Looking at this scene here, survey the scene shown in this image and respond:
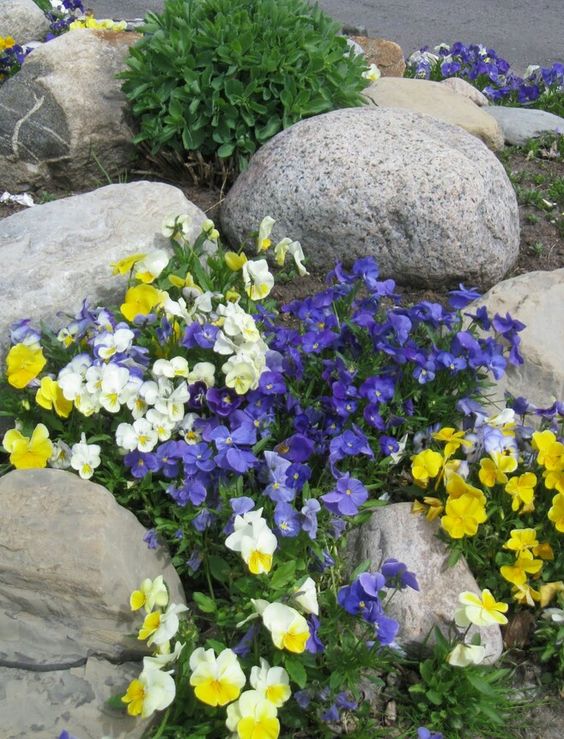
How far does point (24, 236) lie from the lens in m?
3.88

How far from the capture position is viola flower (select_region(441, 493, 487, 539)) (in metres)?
2.83

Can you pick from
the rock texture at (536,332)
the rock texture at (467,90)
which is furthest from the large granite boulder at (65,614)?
the rock texture at (467,90)

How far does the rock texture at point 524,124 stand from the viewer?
6.12 m

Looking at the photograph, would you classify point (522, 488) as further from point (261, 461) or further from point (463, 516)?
point (261, 461)

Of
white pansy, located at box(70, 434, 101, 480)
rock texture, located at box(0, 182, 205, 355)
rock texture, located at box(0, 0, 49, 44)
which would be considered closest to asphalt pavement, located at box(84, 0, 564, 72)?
rock texture, located at box(0, 0, 49, 44)

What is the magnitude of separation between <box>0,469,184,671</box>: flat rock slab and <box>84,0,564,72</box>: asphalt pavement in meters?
8.00

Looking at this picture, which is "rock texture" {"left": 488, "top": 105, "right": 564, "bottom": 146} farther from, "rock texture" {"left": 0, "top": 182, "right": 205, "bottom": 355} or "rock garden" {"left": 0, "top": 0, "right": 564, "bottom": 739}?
"rock texture" {"left": 0, "top": 182, "right": 205, "bottom": 355}

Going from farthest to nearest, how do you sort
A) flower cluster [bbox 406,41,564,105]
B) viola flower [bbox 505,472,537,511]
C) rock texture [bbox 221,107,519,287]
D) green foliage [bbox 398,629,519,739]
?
flower cluster [bbox 406,41,564,105] < rock texture [bbox 221,107,519,287] < viola flower [bbox 505,472,537,511] < green foliage [bbox 398,629,519,739]

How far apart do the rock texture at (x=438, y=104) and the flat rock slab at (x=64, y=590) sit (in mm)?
3828

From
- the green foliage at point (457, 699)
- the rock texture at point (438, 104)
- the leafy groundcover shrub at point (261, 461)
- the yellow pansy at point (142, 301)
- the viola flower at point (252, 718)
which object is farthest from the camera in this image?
the rock texture at point (438, 104)

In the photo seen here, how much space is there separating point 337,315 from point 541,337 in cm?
92

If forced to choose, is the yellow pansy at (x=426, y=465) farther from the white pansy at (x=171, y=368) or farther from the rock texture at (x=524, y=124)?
the rock texture at (x=524, y=124)

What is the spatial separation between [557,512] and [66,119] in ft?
12.6

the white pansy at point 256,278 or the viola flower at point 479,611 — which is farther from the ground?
the white pansy at point 256,278
